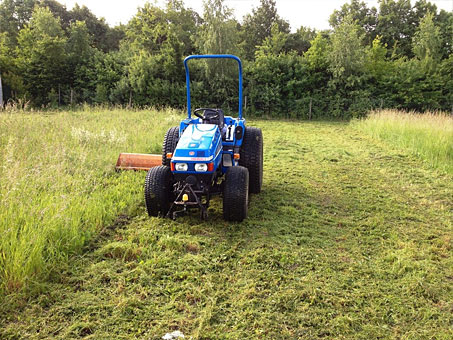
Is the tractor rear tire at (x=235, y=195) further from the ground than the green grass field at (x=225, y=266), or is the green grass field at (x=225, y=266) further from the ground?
the tractor rear tire at (x=235, y=195)

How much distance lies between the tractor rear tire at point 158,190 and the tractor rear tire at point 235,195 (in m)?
0.69

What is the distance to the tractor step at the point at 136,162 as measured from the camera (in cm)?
586

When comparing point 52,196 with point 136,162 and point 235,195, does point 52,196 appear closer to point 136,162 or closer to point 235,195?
point 235,195

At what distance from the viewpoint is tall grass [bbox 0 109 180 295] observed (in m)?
2.79

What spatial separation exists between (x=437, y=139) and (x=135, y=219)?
7568 millimetres

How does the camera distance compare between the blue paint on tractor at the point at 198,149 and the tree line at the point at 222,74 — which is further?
the tree line at the point at 222,74

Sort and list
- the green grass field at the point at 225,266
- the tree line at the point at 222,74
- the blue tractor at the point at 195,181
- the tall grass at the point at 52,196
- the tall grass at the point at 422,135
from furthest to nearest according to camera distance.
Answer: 1. the tree line at the point at 222,74
2. the tall grass at the point at 422,135
3. the blue tractor at the point at 195,181
4. the tall grass at the point at 52,196
5. the green grass field at the point at 225,266

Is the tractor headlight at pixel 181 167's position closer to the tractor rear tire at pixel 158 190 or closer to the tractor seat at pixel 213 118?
the tractor rear tire at pixel 158 190

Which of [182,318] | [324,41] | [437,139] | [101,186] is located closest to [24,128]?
[101,186]

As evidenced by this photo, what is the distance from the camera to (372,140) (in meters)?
10.8

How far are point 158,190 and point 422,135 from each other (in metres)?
7.87

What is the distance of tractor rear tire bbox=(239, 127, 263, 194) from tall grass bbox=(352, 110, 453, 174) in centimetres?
423

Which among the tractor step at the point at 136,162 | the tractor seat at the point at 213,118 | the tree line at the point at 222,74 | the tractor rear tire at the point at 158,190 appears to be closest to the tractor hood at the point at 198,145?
the tractor rear tire at the point at 158,190

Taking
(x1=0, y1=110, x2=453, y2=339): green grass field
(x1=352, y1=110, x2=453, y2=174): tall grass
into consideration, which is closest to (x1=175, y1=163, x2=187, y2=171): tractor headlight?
(x1=0, y1=110, x2=453, y2=339): green grass field
